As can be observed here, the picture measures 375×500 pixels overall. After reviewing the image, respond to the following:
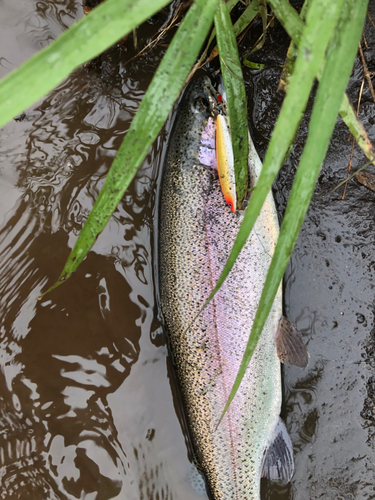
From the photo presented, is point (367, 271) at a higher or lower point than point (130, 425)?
higher

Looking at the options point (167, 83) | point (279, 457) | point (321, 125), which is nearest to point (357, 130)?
point (321, 125)

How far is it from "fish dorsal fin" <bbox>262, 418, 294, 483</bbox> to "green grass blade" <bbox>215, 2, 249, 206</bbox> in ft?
4.32

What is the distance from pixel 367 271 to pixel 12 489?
7.51 feet

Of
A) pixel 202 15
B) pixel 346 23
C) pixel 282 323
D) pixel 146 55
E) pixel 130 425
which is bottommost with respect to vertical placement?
pixel 130 425

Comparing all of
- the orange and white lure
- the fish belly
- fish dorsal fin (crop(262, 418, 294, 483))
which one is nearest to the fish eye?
the orange and white lure

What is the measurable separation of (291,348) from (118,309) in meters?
0.96

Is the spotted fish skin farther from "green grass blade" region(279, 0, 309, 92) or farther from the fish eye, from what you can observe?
"green grass blade" region(279, 0, 309, 92)

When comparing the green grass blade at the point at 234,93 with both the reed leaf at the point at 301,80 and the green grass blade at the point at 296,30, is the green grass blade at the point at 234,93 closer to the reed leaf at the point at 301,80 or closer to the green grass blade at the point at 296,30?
the green grass blade at the point at 296,30

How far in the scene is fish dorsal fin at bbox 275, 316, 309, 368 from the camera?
1923 millimetres

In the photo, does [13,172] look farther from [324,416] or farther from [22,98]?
[324,416]

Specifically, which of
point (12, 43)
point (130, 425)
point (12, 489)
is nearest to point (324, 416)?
point (130, 425)

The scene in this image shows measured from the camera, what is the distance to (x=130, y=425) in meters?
2.13

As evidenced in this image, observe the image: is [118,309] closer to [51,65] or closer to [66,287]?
[66,287]

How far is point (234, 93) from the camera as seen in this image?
141cm
